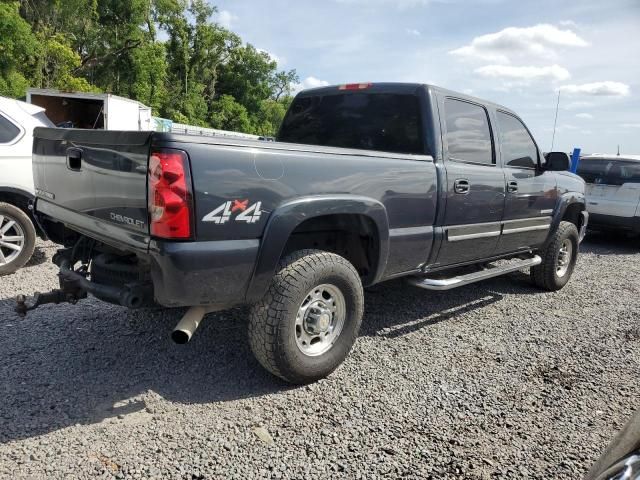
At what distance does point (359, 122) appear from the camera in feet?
14.7

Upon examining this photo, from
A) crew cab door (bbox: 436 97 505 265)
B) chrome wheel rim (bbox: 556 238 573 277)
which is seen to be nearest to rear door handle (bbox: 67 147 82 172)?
crew cab door (bbox: 436 97 505 265)

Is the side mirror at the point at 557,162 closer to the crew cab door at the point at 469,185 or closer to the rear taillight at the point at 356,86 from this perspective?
the crew cab door at the point at 469,185

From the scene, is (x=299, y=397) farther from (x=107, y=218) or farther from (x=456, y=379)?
(x=107, y=218)

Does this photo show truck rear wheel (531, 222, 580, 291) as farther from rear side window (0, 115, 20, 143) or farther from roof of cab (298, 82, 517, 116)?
rear side window (0, 115, 20, 143)

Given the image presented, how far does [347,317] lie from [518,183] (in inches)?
98.3

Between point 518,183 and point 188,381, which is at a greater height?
point 518,183

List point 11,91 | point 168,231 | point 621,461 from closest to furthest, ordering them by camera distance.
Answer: point 621,461 → point 168,231 → point 11,91

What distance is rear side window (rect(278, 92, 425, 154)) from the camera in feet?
13.7

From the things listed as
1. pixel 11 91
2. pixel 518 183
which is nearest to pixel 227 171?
pixel 518 183

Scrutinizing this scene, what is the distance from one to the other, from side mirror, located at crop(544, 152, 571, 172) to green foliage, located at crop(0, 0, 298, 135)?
21.1 metres

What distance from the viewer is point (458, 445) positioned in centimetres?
280

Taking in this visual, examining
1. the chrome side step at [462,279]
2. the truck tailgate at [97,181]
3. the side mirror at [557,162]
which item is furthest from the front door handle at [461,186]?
the truck tailgate at [97,181]

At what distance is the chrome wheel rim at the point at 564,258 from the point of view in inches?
243

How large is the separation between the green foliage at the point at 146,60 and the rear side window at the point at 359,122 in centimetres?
1967
